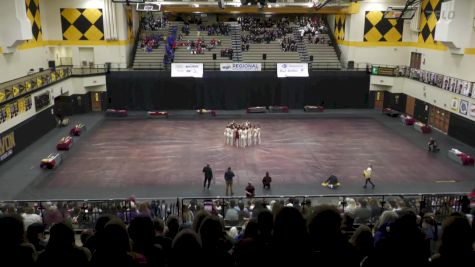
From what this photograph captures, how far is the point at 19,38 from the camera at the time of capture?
29094 mm

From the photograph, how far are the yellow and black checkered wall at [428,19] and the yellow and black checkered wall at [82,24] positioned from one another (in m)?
28.7

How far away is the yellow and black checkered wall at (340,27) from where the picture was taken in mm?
43094

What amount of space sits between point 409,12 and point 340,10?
20.7ft

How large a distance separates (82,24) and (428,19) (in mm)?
30507

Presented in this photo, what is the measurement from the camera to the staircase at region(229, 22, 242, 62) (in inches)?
1676

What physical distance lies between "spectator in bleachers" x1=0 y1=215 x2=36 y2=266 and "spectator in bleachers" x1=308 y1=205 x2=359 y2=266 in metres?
2.62

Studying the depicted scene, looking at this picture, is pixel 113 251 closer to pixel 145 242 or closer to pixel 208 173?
pixel 145 242

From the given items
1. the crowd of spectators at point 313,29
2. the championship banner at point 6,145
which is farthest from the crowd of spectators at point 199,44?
the championship banner at point 6,145

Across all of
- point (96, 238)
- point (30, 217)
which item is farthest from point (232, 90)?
point (96, 238)

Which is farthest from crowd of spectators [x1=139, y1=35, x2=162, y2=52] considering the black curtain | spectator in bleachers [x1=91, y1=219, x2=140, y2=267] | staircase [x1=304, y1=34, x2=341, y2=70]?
spectator in bleachers [x1=91, y1=219, x2=140, y2=267]

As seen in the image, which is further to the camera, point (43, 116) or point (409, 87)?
point (409, 87)

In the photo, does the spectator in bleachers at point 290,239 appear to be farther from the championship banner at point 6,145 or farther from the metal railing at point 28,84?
the metal railing at point 28,84

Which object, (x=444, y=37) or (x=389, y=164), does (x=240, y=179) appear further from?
(x=444, y=37)

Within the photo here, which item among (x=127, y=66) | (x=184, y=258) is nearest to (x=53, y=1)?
(x=127, y=66)
